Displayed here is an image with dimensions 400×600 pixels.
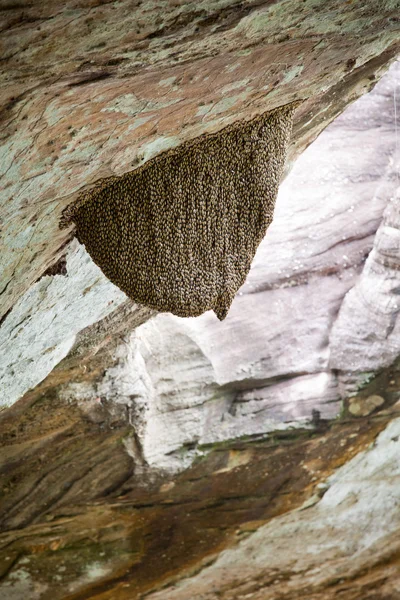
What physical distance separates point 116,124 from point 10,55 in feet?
1.59

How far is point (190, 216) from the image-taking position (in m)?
2.50

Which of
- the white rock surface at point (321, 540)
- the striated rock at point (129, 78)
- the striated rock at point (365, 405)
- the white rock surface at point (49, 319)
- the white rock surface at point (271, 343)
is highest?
the striated rock at point (129, 78)

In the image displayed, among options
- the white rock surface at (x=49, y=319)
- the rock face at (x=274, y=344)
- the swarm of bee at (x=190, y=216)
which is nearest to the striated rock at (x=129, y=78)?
the swarm of bee at (x=190, y=216)

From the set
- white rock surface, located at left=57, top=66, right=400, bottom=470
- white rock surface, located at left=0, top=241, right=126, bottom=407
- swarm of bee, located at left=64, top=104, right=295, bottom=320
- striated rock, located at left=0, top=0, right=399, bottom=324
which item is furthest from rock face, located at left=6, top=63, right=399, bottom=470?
striated rock, located at left=0, top=0, right=399, bottom=324

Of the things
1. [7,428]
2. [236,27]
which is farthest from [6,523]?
[236,27]

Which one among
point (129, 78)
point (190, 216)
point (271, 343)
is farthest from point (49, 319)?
point (271, 343)

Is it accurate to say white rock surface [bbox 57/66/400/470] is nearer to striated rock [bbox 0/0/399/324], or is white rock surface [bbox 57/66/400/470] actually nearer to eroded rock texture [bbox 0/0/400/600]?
eroded rock texture [bbox 0/0/400/600]

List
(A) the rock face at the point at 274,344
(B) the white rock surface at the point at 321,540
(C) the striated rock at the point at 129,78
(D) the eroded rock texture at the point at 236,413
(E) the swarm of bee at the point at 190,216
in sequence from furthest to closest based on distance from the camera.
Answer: (B) the white rock surface at the point at 321,540
(A) the rock face at the point at 274,344
(D) the eroded rock texture at the point at 236,413
(E) the swarm of bee at the point at 190,216
(C) the striated rock at the point at 129,78

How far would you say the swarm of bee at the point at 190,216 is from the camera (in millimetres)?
2361

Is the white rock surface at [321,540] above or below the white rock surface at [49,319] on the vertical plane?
below

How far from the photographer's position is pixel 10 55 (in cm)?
158

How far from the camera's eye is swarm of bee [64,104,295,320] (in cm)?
236

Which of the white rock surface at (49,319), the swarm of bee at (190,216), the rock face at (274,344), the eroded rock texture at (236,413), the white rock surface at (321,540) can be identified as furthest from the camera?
the white rock surface at (321,540)

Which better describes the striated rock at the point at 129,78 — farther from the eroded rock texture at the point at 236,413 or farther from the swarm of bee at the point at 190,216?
the eroded rock texture at the point at 236,413
